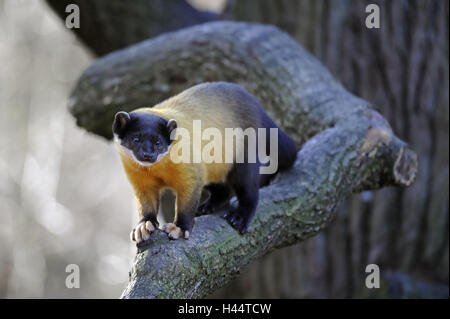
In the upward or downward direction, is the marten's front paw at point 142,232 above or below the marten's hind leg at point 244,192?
below

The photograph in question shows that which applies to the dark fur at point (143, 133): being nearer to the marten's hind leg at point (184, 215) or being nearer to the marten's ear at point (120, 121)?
the marten's ear at point (120, 121)

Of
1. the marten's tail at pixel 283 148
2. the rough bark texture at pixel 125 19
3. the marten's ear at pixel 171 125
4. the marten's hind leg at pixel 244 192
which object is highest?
the rough bark texture at pixel 125 19

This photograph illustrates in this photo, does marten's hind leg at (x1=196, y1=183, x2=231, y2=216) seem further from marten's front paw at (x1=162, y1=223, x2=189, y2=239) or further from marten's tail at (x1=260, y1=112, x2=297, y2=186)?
marten's front paw at (x1=162, y1=223, x2=189, y2=239)

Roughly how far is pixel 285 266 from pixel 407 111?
2201mm

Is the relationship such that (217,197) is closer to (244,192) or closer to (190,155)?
(244,192)

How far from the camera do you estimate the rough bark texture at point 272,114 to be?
10.5 ft

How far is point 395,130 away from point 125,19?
3486mm

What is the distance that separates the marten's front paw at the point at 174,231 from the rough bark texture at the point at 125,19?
172 inches

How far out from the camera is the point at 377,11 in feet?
20.2

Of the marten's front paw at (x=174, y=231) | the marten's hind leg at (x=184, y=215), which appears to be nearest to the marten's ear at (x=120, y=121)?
the marten's hind leg at (x=184, y=215)

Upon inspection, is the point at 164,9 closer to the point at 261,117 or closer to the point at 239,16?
the point at 239,16

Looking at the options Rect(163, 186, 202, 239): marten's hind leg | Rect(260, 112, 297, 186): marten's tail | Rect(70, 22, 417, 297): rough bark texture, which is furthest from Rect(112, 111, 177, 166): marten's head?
Rect(260, 112, 297, 186): marten's tail

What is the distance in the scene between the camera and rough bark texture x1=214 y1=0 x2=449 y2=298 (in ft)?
19.8

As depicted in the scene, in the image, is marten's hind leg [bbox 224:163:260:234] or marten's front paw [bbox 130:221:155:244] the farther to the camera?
marten's hind leg [bbox 224:163:260:234]
